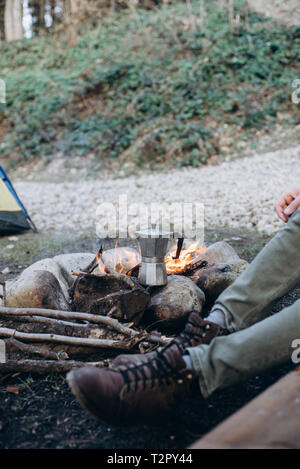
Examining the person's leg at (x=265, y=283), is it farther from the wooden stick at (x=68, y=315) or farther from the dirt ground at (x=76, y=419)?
the wooden stick at (x=68, y=315)

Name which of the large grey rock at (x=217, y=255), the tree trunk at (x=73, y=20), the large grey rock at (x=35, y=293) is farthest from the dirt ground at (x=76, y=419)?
the tree trunk at (x=73, y=20)

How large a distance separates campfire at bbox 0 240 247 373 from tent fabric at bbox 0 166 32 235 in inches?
119

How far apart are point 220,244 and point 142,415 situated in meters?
1.88

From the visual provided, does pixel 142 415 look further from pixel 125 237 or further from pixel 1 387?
pixel 125 237

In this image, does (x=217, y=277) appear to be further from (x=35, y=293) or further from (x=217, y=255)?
(x=35, y=293)

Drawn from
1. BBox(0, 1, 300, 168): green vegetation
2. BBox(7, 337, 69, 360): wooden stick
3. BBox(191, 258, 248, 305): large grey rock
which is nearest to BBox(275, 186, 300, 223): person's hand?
BBox(191, 258, 248, 305): large grey rock

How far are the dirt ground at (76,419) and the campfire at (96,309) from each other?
0.46ft

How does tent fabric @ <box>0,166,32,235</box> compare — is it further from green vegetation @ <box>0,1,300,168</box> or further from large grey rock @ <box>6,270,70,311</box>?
green vegetation @ <box>0,1,300,168</box>

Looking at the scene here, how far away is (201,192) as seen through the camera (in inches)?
286

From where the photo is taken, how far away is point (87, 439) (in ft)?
5.43

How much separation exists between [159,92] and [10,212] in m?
7.04

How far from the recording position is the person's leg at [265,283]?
76.9 inches
